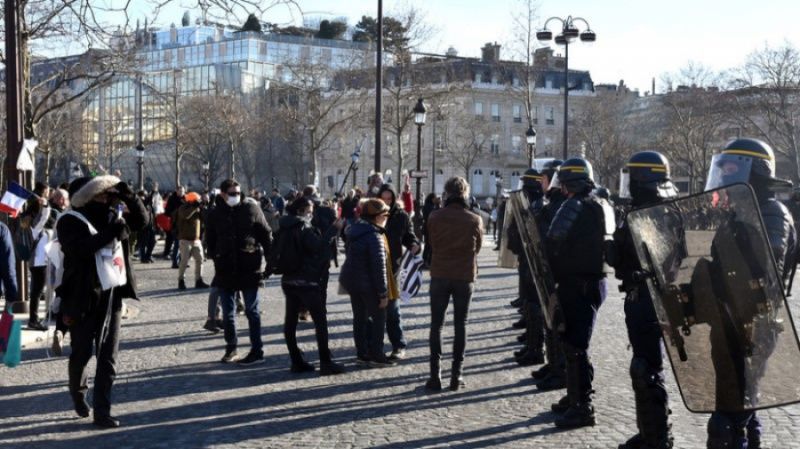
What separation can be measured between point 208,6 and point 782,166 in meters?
66.6

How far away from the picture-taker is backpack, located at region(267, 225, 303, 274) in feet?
30.7

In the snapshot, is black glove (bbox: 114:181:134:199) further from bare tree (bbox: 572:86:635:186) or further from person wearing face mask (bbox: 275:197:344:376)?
bare tree (bbox: 572:86:635:186)

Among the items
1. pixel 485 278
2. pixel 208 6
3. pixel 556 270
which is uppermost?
pixel 208 6

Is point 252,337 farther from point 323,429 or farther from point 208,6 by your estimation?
point 208,6

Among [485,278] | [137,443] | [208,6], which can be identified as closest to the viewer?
[137,443]

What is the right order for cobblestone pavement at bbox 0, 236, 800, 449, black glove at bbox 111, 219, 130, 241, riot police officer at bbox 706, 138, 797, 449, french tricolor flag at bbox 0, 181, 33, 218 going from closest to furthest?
riot police officer at bbox 706, 138, 797, 449, cobblestone pavement at bbox 0, 236, 800, 449, black glove at bbox 111, 219, 130, 241, french tricolor flag at bbox 0, 181, 33, 218

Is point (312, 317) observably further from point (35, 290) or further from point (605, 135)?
point (605, 135)

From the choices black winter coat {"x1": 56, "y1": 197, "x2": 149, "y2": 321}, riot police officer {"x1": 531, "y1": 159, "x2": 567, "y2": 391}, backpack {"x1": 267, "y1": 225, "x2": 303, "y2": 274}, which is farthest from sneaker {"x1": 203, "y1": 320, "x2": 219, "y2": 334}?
black winter coat {"x1": 56, "y1": 197, "x2": 149, "y2": 321}

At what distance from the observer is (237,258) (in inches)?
391

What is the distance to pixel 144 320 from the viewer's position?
1327 centimetres

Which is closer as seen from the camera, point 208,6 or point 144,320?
point 208,6

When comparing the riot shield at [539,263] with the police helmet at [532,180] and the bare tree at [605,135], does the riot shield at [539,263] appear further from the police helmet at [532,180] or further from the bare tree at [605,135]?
the bare tree at [605,135]

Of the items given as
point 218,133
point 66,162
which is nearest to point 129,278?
point 218,133

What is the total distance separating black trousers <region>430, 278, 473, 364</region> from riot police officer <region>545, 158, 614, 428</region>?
144cm
